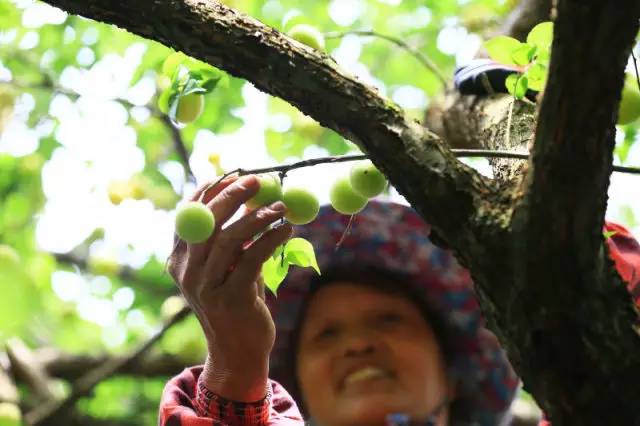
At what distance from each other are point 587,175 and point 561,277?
0.29 ft

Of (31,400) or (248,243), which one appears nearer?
(248,243)

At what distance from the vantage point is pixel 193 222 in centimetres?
85

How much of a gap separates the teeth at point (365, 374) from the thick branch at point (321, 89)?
76cm

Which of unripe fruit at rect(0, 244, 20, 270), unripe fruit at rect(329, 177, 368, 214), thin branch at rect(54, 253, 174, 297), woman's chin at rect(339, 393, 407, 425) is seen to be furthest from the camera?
thin branch at rect(54, 253, 174, 297)

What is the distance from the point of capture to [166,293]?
3033 millimetres

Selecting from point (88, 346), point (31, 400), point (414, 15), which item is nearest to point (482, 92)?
point (414, 15)

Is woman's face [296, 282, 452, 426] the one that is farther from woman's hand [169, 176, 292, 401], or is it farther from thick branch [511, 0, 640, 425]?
thick branch [511, 0, 640, 425]

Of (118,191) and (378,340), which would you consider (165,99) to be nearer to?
(378,340)

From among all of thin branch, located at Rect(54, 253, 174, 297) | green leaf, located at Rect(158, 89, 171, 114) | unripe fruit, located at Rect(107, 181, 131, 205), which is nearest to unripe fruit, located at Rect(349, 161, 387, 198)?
green leaf, located at Rect(158, 89, 171, 114)

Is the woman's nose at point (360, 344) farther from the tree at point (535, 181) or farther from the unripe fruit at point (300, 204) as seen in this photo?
the tree at point (535, 181)

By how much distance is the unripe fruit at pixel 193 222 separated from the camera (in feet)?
2.79

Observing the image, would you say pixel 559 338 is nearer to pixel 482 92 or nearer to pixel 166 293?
pixel 482 92

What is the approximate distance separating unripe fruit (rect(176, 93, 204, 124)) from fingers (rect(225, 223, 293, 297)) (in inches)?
12.8

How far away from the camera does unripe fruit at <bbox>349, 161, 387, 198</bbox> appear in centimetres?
93
